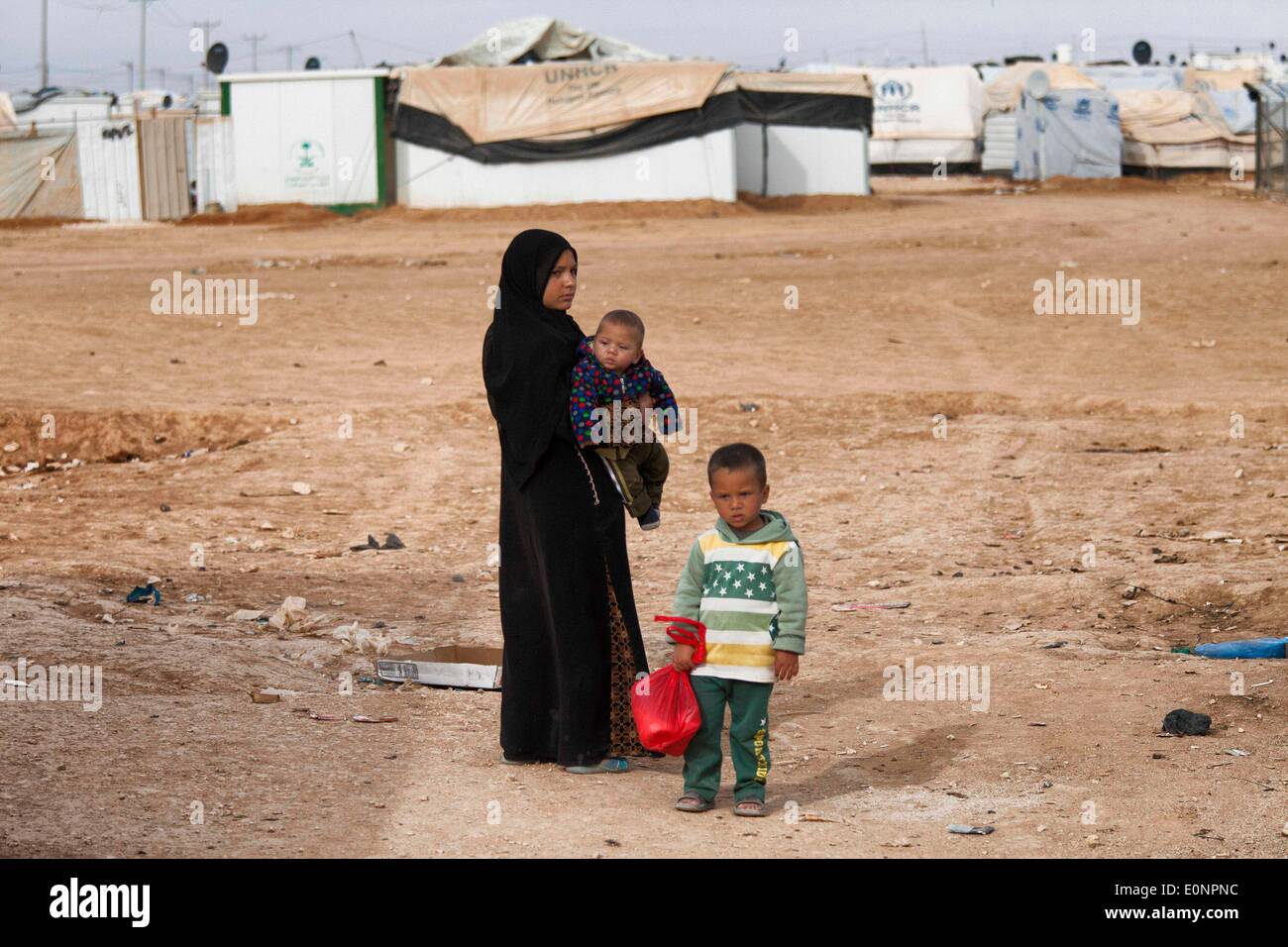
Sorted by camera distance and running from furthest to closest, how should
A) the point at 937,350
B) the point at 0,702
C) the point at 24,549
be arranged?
1. the point at 937,350
2. the point at 24,549
3. the point at 0,702

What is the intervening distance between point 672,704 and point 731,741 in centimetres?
21

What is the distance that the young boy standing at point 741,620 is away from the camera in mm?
4309

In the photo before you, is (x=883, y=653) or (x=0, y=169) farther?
(x=0, y=169)

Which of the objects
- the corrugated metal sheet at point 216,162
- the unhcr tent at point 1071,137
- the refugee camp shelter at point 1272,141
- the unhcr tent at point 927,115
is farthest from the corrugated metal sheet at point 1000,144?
the corrugated metal sheet at point 216,162

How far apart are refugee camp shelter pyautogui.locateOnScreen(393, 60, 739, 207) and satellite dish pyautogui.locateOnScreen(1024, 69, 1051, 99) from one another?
10.8 meters

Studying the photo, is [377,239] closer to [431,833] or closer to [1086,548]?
[1086,548]

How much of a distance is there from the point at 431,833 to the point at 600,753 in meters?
0.84

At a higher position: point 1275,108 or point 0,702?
point 1275,108

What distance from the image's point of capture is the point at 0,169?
28.2 metres

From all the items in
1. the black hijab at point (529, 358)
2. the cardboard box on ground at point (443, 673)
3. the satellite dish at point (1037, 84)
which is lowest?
the cardboard box on ground at point (443, 673)

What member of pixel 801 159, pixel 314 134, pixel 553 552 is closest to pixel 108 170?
pixel 314 134

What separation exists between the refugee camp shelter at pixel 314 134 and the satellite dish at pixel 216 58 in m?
5.45

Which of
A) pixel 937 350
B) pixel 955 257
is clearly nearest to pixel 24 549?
pixel 937 350

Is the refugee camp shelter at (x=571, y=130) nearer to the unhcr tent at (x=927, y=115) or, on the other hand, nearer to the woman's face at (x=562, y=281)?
the unhcr tent at (x=927, y=115)
